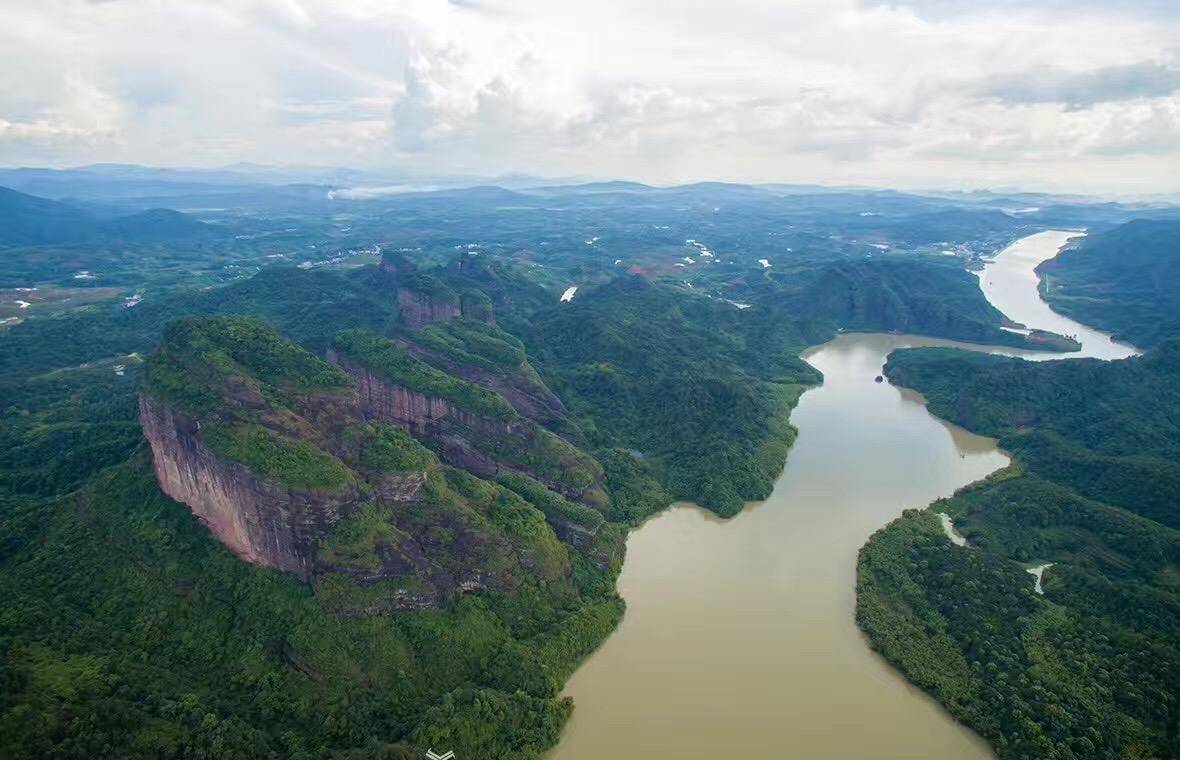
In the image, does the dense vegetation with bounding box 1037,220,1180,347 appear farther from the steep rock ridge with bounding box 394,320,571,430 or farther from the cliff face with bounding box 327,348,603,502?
the cliff face with bounding box 327,348,603,502

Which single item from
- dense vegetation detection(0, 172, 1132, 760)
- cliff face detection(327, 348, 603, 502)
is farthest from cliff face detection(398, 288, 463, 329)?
cliff face detection(327, 348, 603, 502)

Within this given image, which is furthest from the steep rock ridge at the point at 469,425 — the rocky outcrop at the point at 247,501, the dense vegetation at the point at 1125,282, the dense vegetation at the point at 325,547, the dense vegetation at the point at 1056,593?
the dense vegetation at the point at 1125,282

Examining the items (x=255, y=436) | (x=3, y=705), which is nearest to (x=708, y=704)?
(x=255, y=436)

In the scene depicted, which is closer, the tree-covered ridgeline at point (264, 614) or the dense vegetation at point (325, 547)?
the tree-covered ridgeline at point (264, 614)

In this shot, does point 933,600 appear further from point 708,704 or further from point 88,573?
point 88,573

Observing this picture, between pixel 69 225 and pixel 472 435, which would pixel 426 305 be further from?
pixel 69 225

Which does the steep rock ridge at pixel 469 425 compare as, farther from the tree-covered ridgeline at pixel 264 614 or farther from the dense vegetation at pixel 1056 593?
the dense vegetation at pixel 1056 593
